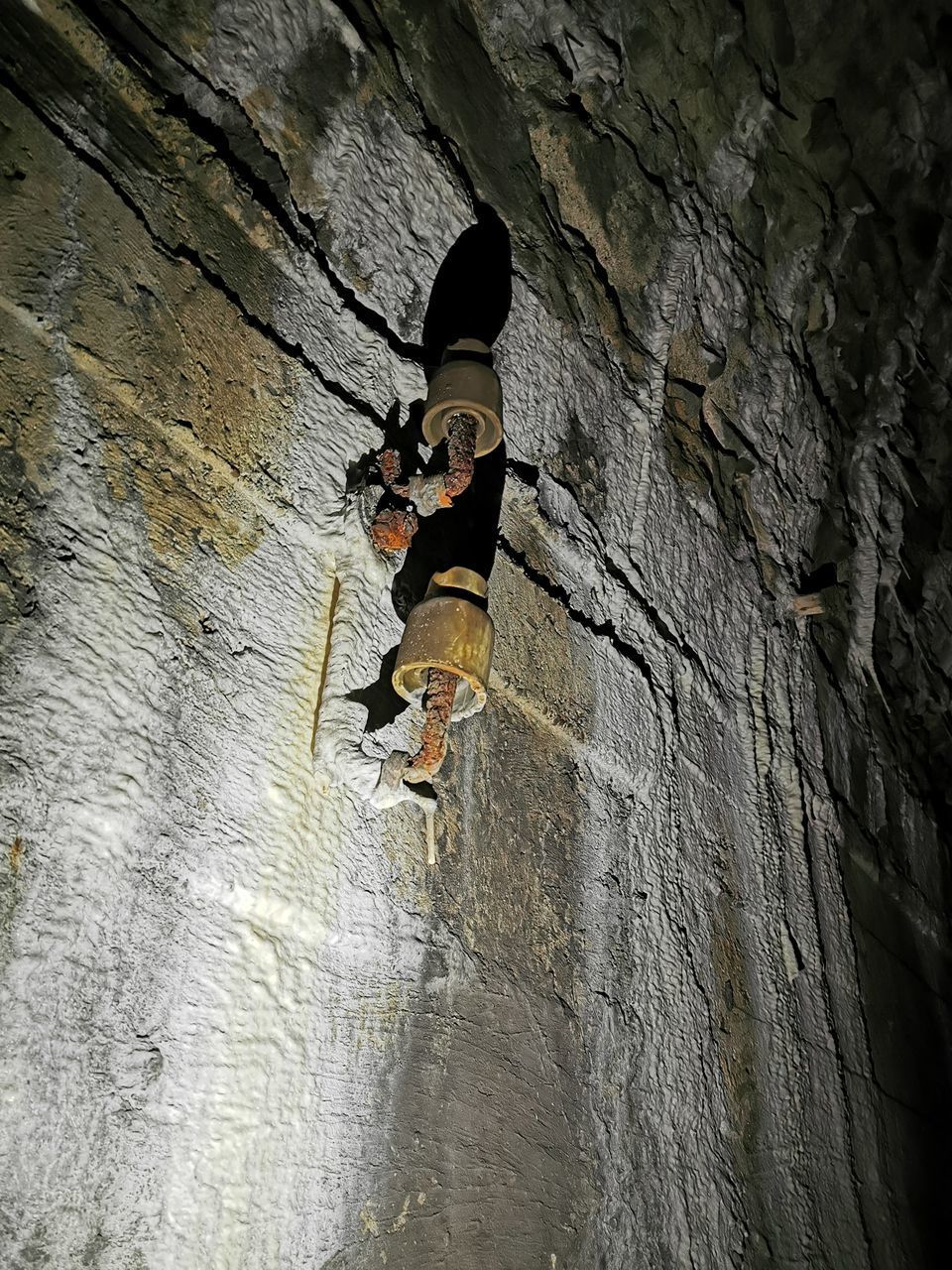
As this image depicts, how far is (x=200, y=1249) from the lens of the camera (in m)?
0.66

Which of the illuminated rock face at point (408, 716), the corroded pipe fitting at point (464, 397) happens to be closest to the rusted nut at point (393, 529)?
the illuminated rock face at point (408, 716)

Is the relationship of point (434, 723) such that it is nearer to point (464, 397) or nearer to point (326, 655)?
point (326, 655)

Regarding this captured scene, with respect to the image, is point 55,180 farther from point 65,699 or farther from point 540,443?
point 540,443

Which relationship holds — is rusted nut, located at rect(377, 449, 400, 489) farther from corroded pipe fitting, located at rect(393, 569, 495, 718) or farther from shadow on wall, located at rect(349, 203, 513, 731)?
corroded pipe fitting, located at rect(393, 569, 495, 718)

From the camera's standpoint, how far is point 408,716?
3.14 ft

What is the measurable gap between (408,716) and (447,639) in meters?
0.15

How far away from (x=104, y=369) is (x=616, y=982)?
0.93 metres

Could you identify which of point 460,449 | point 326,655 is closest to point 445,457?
point 460,449

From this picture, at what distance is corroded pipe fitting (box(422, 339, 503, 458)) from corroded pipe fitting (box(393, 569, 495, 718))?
0.21 meters

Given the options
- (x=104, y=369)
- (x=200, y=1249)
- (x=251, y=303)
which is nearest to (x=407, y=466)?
(x=251, y=303)

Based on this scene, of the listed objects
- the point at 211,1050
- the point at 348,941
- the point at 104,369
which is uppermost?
the point at 104,369

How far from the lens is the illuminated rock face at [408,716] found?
688 millimetres

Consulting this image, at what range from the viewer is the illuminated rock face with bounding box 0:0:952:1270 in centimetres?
69

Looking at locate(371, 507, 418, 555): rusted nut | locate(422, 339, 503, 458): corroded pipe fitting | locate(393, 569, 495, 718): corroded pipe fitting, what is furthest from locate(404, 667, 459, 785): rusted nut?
locate(422, 339, 503, 458): corroded pipe fitting
